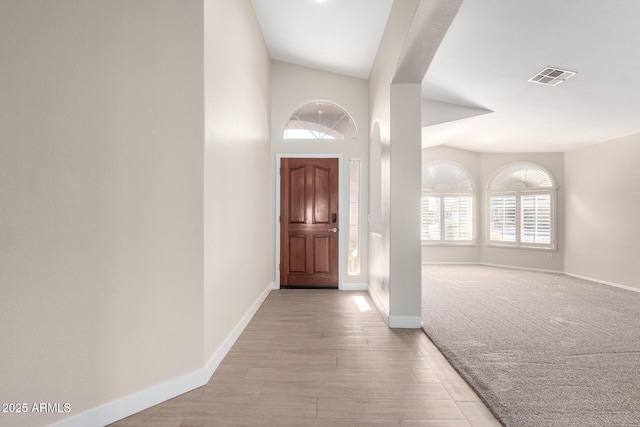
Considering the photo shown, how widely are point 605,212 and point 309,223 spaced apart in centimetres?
529

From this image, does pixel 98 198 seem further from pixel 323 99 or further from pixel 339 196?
pixel 323 99

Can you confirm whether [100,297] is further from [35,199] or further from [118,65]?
[118,65]

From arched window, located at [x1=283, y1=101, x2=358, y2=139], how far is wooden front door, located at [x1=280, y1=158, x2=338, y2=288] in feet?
1.36

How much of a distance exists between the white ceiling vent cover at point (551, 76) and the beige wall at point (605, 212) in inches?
103

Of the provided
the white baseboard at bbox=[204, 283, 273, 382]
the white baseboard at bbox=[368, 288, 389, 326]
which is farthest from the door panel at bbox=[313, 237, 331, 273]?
the white baseboard at bbox=[204, 283, 273, 382]

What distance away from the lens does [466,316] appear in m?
3.67

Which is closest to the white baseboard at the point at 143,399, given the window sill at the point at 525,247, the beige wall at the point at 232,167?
the beige wall at the point at 232,167

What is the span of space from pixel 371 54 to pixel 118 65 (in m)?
3.33

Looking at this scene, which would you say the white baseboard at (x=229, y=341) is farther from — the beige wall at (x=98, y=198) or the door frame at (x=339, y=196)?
the door frame at (x=339, y=196)

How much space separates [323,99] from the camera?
16.5 ft

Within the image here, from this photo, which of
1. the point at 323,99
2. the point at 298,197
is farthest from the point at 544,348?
the point at 323,99

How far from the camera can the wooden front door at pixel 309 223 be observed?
5039 millimetres

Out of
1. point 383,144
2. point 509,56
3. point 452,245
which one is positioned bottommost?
point 452,245

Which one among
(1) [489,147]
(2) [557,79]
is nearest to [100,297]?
(2) [557,79]
